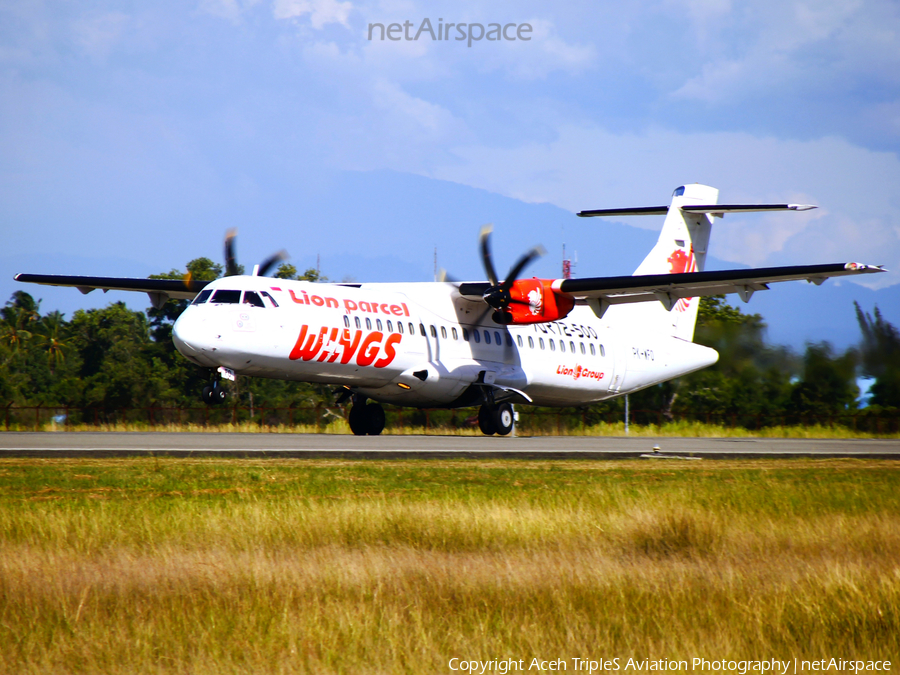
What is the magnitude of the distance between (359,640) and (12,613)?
222cm

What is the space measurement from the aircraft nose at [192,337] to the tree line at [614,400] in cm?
76

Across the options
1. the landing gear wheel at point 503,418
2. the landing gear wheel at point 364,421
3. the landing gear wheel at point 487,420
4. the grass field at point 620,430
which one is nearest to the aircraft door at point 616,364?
the grass field at point 620,430

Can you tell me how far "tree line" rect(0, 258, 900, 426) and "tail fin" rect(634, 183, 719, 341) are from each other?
91 cm

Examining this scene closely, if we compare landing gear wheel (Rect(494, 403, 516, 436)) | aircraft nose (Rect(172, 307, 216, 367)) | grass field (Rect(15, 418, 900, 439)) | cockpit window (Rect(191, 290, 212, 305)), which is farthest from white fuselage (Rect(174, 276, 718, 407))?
grass field (Rect(15, 418, 900, 439))

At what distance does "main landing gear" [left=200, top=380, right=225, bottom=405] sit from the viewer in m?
19.1

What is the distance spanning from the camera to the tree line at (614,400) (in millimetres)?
27594

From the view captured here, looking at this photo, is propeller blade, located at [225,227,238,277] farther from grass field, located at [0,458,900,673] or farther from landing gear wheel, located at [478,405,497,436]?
grass field, located at [0,458,900,673]

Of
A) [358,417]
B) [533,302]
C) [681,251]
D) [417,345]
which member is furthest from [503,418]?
[681,251]

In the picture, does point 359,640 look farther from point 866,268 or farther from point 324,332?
point 866,268

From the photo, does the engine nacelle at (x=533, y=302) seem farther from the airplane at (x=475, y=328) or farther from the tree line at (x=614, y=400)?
the tree line at (x=614, y=400)

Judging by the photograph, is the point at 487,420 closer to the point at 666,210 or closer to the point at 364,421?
the point at 364,421

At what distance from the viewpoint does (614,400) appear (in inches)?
1740

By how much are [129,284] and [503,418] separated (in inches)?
448

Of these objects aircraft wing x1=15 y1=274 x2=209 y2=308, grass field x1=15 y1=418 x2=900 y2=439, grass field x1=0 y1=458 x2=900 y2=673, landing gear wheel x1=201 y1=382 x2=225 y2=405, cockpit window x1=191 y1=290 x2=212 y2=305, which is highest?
aircraft wing x1=15 y1=274 x2=209 y2=308
